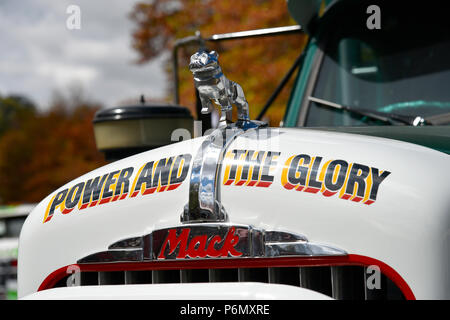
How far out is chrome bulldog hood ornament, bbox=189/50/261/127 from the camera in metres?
1.92

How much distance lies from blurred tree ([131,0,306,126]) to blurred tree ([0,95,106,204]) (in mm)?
12919

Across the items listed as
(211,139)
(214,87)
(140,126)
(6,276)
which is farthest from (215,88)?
(6,276)

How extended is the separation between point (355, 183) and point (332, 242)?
161mm

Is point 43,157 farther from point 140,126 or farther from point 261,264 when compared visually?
point 261,264

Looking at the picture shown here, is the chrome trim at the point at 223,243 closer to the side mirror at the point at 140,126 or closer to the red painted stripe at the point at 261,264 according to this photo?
the red painted stripe at the point at 261,264

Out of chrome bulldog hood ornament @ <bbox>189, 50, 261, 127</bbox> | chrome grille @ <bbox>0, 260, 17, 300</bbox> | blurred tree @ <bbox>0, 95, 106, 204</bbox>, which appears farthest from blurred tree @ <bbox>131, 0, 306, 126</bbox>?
blurred tree @ <bbox>0, 95, 106, 204</bbox>

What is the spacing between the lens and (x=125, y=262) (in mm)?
1985

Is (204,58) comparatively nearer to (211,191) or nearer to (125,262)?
(211,191)

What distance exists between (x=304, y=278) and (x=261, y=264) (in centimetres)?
12

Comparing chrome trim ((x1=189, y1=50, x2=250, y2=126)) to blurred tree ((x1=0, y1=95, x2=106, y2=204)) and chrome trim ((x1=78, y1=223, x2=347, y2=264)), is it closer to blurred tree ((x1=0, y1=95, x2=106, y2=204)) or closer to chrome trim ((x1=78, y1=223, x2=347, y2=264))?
chrome trim ((x1=78, y1=223, x2=347, y2=264))

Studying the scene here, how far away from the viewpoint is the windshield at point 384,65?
2980mm

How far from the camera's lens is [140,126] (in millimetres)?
2787

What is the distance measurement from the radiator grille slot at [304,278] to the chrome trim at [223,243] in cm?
6
